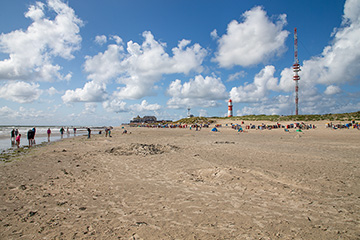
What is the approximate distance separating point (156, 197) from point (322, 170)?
25.0 ft

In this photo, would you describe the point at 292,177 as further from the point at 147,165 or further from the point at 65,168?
the point at 65,168

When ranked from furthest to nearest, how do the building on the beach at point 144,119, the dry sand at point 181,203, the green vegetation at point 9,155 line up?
1. the building on the beach at point 144,119
2. the green vegetation at point 9,155
3. the dry sand at point 181,203

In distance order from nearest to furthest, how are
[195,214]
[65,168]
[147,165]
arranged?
[195,214] → [65,168] → [147,165]

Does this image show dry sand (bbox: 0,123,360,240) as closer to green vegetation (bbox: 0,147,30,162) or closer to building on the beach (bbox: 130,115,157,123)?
green vegetation (bbox: 0,147,30,162)

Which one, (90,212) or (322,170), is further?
(322,170)

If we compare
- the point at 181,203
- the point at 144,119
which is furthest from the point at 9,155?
the point at 144,119

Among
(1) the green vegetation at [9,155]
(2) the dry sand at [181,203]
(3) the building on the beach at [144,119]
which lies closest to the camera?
(2) the dry sand at [181,203]

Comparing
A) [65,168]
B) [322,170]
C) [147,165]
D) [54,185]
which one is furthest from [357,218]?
[65,168]

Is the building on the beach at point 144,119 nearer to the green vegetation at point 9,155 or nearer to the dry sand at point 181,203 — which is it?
the green vegetation at point 9,155

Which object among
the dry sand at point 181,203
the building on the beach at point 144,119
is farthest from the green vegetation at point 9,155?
the building on the beach at point 144,119

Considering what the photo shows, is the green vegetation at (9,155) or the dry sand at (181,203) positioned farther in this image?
the green vegetation at (9,155)

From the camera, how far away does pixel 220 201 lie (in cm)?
518

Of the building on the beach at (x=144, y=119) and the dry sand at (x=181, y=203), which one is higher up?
the building on the beach at (x=144, y=119)

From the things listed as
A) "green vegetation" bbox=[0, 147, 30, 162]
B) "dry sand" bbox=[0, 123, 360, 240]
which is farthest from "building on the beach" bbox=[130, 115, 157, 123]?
"dry sand" bbox=[0, 123, 360, 240]
